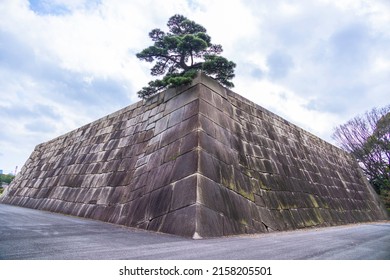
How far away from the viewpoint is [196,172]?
16.2 ft

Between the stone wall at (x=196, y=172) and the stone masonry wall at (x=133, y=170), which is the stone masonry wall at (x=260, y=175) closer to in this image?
the stone wall at (x=196, y=172)

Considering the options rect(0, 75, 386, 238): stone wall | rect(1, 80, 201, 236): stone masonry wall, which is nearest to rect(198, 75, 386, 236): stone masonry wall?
rect(0, 75, 386, 238): stone wall

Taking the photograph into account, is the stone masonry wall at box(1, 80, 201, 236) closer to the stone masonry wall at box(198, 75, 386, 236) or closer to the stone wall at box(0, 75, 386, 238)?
the stone wall at box(0, 75, 386, 238)

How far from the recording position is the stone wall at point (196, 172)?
4.95 meters

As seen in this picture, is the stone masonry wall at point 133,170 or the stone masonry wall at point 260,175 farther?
the stone masonry wall at point 260,175

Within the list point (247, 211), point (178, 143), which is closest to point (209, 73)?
point (178, 143)

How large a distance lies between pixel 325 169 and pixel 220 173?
27.3ft

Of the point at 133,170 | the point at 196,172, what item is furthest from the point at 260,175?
the point at 133,170

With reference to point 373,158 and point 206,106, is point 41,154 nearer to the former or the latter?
point 206,106

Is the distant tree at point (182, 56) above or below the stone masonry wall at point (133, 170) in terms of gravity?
above

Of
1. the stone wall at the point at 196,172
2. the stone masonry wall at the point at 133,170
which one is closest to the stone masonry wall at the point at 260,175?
the stone wall at the point at 196,172

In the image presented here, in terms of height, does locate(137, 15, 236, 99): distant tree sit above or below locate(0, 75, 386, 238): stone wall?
above

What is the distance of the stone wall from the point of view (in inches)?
195

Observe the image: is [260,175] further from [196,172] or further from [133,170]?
[133,170]
